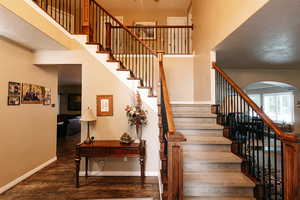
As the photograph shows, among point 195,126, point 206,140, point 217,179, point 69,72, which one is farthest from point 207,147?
point 69,72

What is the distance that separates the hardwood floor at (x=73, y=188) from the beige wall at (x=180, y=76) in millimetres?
2481

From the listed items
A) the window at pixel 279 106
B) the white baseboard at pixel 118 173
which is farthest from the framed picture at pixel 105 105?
the window at pixel 279 106

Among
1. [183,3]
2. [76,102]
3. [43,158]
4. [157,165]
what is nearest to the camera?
[157,165]

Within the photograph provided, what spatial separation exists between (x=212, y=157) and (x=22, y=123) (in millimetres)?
3546

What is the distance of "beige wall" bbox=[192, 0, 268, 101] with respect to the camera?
84.3 inches

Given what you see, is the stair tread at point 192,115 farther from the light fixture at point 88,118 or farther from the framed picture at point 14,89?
the framed picture at point 14,89

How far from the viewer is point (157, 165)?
11.1ft

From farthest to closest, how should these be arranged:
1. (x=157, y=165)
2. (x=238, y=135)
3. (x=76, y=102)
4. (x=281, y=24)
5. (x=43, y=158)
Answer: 1. (x=76, y=102)
2. (x=43, y=158)
3. (x=157, y=165)
4. (x=238, y=135)
5. (x=281, y=24)

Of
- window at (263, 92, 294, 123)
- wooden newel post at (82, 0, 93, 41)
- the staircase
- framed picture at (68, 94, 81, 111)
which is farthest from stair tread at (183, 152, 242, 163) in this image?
framed picture at (68, 94, 81, 111)

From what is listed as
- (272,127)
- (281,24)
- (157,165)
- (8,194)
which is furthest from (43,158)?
(281,24)

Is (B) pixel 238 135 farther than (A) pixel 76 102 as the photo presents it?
No

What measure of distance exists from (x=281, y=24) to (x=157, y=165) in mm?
3113

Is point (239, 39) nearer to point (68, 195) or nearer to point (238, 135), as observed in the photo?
point (238, 135)

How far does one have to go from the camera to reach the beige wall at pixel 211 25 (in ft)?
7.02
